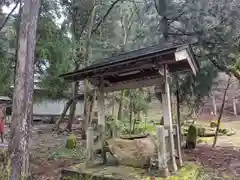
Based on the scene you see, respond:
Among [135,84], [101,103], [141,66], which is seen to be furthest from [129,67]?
[101,103]

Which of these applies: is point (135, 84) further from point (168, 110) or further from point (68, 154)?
point (68, 154)

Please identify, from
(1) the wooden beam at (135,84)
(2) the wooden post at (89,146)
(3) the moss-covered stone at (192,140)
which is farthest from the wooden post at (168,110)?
(3) the moss-covered stone at (192,140)

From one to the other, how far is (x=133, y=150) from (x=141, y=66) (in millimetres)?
1819

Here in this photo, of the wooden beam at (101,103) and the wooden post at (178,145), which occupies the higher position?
the wooden beam at (101,103)

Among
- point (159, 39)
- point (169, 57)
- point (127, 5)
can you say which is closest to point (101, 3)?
point (127, 5)

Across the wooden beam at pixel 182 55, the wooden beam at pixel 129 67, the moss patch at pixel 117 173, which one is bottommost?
the moss patch at pixel 117 173

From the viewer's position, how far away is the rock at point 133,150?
493 cm

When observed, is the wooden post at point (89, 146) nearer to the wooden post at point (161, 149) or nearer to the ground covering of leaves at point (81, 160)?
the ground covering of leaves at point (81, 160)

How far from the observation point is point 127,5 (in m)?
14.4

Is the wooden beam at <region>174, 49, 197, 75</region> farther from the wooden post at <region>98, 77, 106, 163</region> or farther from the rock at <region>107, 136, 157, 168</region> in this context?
the wooden post at <region>98, 77, 106, 163</region>

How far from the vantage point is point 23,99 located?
14.5ft

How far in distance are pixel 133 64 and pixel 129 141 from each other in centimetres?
168

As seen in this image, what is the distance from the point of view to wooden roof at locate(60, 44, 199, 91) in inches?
181

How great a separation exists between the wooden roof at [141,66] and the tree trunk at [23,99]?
4.27ft
